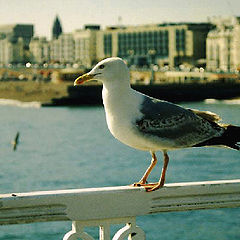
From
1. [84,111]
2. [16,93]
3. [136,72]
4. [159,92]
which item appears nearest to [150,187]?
[84,111]

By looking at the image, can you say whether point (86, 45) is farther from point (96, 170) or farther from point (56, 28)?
point (96, 170)

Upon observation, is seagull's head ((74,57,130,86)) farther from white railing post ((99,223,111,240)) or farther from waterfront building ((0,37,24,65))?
waterfront building ((0,37,24,65))

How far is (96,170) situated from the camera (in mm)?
11242

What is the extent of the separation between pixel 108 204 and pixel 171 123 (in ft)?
0.72

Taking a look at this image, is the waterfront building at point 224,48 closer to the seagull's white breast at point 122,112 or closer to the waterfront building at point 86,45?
the waterfront building at point 86,45

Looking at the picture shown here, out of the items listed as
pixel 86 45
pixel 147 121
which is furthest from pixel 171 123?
pixel 86 45

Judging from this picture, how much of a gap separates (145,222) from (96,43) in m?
54.7

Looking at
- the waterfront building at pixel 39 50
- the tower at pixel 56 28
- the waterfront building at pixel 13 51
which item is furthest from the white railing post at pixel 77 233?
the tower at pixel 56 28

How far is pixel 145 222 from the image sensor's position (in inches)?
281

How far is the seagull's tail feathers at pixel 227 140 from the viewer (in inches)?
56.8

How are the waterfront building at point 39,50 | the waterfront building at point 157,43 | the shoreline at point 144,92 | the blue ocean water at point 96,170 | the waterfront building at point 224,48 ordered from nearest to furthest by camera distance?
the blue ocean water at point 96,170
the shoreline at point 144,92
the waterfront building at point 224,48
the waterfront building at point 157,43
the waterfront building at point 39,50

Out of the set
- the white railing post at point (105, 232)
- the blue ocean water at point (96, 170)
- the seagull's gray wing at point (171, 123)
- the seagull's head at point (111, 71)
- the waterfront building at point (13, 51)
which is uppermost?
the seagull's head at point (111, 71)

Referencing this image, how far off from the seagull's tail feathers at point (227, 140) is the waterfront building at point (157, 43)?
5177 cm

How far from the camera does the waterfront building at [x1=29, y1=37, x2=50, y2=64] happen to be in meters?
70.8
